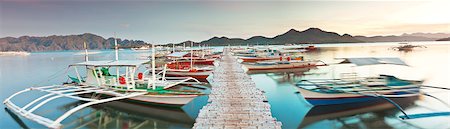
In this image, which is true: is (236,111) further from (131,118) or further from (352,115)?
(352,115)

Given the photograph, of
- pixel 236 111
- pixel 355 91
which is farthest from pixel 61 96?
pixel 355 91

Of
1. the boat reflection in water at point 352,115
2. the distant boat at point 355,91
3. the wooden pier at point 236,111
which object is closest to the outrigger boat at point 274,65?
the wooden pier at point 236,111

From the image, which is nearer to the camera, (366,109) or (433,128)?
(433,128)

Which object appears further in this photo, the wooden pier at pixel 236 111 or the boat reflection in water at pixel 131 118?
the boat reflection in water at pixel 131 118

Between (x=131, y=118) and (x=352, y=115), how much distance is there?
5.76 m

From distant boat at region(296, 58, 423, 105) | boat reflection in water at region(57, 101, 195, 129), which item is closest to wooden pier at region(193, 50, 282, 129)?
boat reflection in water at region(57, 101, 195, 129)

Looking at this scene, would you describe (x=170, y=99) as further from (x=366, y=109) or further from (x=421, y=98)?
(x=421, y=98)

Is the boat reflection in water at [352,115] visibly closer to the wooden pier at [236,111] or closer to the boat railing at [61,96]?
the wooden pier at [236,111]

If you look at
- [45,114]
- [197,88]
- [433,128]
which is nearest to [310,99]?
[433,128]

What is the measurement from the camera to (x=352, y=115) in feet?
23.1

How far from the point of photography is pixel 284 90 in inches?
420

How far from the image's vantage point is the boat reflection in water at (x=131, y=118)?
6711 millimetres

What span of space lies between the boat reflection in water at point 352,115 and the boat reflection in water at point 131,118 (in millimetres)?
3032

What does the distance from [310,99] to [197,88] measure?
484cm
